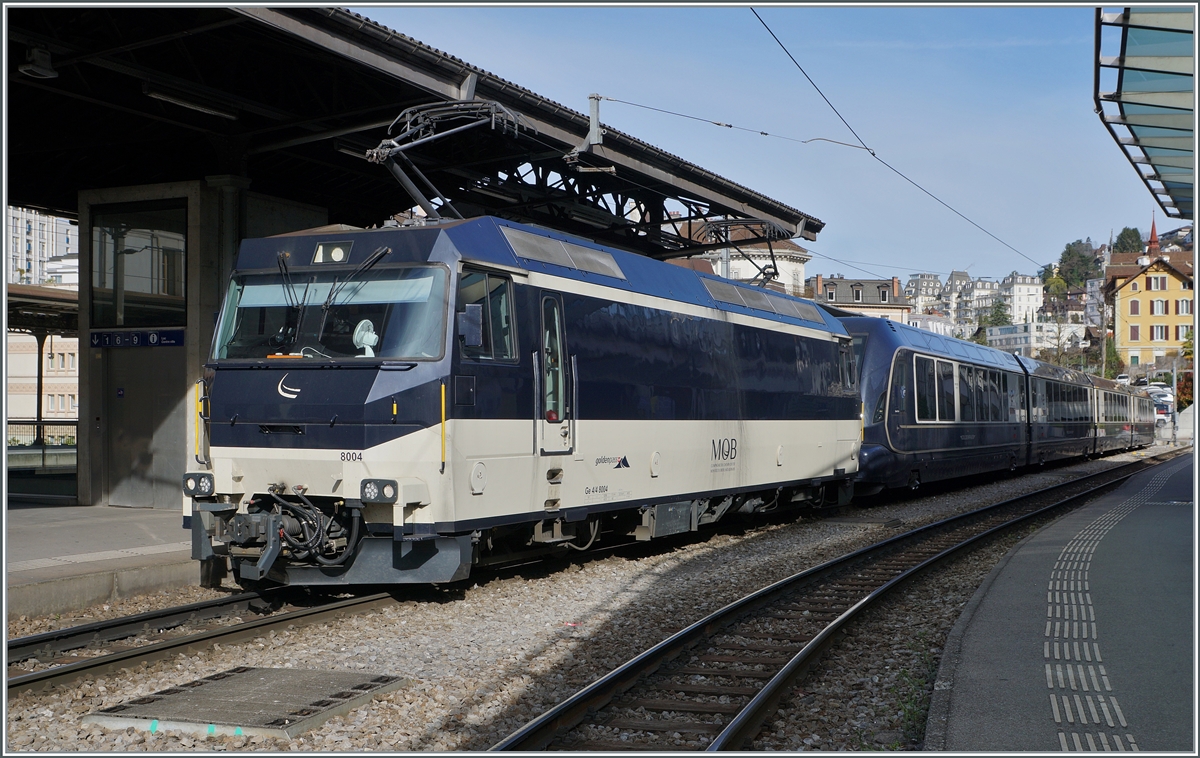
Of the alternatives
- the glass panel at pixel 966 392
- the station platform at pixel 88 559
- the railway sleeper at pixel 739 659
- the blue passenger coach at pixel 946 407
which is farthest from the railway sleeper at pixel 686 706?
the glass panel at pixel 966 392

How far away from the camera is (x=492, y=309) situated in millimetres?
9141

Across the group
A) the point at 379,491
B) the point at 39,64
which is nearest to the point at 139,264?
the point at 39,64

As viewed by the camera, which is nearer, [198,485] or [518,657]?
[518,657]

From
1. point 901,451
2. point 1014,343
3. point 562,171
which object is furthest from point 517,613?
point 1014,343

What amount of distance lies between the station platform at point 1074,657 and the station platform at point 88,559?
23.6 ft

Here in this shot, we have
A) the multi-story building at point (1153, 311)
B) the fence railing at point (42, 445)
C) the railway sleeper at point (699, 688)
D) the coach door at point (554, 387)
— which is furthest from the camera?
the multi-story building at point (1153, 311)

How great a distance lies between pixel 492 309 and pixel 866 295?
85.3 metres

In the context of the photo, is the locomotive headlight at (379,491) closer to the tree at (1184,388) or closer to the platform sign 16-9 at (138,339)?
the platform sign 16-9 at (138,339)

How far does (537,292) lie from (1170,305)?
89.4m

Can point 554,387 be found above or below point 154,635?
above

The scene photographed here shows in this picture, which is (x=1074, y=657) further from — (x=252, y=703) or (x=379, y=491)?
(x=252, y=703)

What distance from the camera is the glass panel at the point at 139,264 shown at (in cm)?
1480

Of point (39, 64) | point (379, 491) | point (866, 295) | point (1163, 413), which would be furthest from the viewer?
point (866, 295)

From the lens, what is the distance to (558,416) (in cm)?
1002
